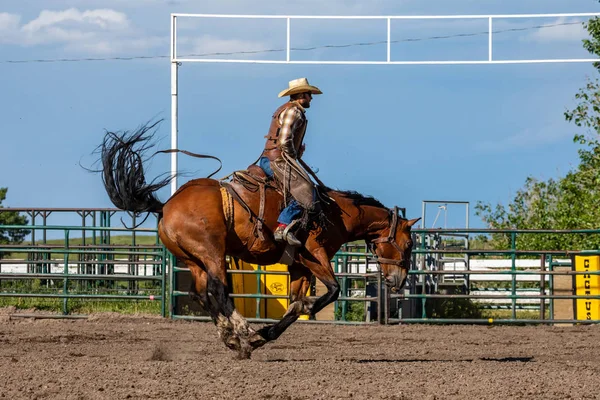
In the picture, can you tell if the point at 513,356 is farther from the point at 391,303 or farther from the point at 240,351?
the point at 391,303

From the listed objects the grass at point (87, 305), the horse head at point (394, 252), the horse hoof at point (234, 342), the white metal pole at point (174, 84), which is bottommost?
the grass at point (87, 305)

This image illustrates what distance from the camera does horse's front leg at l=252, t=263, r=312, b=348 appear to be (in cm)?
754

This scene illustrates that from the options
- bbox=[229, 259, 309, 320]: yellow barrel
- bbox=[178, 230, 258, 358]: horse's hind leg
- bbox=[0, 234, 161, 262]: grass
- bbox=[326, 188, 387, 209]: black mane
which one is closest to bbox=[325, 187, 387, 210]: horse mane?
bbox=[326, 188, 387, 209]: black mane

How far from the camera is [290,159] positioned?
771 cm

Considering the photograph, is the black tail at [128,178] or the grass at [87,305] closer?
the black tail at [128,178]

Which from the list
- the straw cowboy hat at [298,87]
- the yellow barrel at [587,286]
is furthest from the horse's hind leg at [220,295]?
the yellow barrel at [587,286]

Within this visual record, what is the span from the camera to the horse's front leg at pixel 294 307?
297 inches

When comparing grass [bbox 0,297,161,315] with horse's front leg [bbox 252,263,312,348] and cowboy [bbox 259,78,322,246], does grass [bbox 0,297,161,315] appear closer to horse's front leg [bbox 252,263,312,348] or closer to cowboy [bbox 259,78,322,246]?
horse's front leg [bbox 252,263,312,348]

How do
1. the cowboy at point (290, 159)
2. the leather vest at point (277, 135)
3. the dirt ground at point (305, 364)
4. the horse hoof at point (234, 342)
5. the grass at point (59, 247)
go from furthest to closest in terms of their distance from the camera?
1. the grass at point (59, 247)
2. the leather vest at point (277, 135)
3. the cowboy at point (290, 159)
4. the horse hoof at point (234, 342)
5. the dirt ground at point (305, 364)

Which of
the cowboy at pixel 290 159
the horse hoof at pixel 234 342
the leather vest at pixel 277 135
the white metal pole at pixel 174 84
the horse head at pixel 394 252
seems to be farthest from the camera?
the white metal pole at pixel 174 84

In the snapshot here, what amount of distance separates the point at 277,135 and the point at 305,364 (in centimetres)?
194

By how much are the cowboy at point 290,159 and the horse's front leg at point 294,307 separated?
22.9 inches

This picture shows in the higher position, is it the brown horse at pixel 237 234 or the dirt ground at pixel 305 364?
the brown horse at pixel 237 234

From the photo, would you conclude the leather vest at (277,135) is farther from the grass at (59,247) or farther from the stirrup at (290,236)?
the grass at (59,247)
